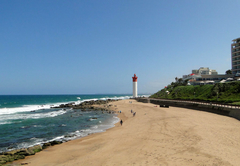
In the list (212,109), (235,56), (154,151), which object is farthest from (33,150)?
(235,56)

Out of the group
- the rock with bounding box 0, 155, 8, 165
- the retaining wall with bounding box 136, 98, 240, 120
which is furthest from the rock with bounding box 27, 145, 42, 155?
the retaining wall with bounding box 136, 98, 240, 120

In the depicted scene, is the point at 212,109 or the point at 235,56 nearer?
the point at 212,109

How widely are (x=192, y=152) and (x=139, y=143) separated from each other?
4640 millimetres

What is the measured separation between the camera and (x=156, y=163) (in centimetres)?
990

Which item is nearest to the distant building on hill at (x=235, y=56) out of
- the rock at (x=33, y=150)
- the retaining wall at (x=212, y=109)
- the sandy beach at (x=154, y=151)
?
the retaining wall at (x=212, y=109)

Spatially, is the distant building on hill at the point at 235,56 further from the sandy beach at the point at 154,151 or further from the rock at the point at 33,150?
the rock at the point at 33,150

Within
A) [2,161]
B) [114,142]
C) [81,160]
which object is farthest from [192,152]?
[2,161]

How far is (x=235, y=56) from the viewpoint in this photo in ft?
185

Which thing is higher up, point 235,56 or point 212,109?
point 235,56

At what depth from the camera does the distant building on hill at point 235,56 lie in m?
55.8

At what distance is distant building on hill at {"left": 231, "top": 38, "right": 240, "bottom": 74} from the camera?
55812mm

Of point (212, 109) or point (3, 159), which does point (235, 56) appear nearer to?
point (212, 109)

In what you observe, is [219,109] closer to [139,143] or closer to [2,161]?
[139,143]

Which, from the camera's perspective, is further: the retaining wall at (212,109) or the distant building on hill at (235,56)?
the distant building on hill at (235,56)
